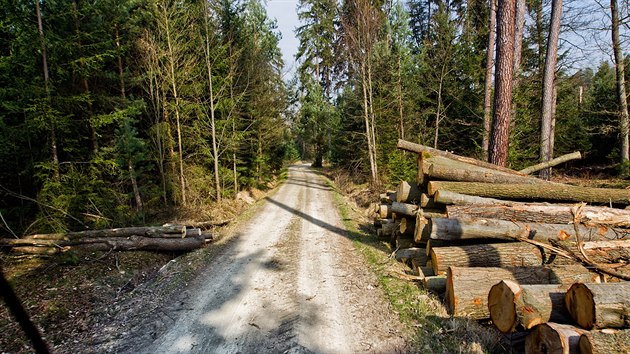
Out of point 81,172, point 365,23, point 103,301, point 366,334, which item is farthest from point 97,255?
point 365,23

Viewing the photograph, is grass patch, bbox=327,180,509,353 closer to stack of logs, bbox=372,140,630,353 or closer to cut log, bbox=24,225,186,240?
stack of logs, bbox=372,140,630,353

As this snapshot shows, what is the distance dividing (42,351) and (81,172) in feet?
41.0

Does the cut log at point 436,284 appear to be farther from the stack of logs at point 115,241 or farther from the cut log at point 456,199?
the stack of logs at point 115,241

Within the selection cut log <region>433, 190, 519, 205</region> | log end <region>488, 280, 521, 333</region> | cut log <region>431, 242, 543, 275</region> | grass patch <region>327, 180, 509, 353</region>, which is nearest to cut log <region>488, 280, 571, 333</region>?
log end <region>488, 280, 521, 333</region>

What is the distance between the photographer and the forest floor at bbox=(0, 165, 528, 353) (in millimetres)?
4285

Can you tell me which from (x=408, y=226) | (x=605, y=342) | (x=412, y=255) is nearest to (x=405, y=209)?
(x=408, y=226)

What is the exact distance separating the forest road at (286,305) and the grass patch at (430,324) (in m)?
0.22

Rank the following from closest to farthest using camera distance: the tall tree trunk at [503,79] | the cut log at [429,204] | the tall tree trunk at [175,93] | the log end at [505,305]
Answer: the log end at [505,305] → the cut log at [429,204] → the tall tree trunk at [503,79] → the tall tree trunk at [175,93]

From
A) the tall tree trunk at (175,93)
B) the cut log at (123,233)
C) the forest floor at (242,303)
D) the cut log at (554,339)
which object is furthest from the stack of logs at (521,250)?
the tall tree trunk at (175,93)

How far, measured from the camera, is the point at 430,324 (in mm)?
4512

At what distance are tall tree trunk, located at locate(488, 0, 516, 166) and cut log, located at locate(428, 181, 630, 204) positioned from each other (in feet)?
5.05

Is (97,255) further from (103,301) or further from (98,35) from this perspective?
(98,35)

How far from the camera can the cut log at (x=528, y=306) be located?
352 cm

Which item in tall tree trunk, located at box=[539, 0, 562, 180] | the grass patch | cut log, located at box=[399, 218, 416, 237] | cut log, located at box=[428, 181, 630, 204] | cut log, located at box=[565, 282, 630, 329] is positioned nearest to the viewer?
cut log, located at box=[565, 282, 630, 329]
